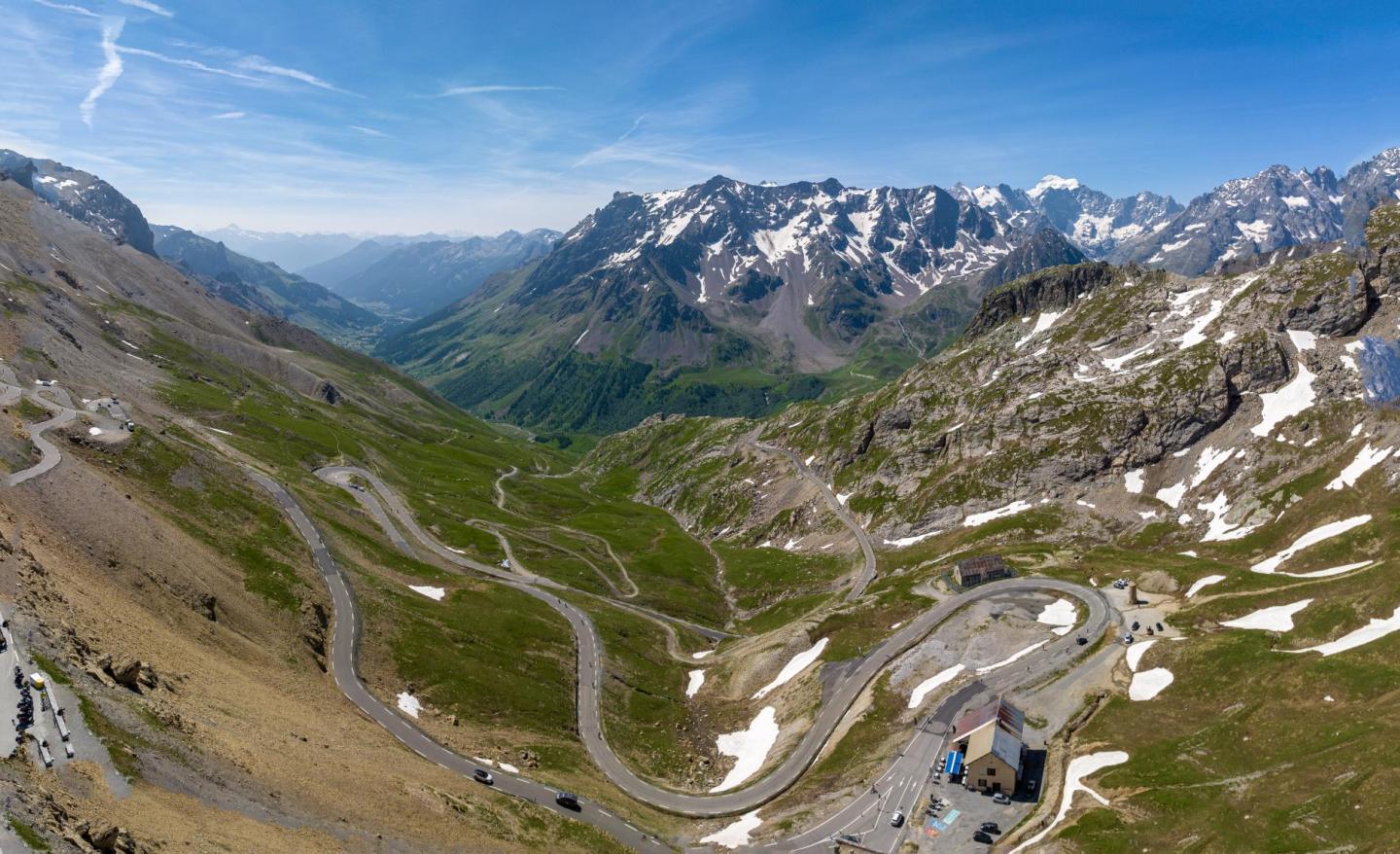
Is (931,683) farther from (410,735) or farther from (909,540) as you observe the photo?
(909,540)

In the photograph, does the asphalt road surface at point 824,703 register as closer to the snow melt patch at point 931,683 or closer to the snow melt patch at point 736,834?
the snow melt patch at point 736,834

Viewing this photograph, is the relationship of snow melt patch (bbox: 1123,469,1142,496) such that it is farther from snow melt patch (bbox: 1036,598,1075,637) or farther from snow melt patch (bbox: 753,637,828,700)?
snow melt patch (bbox: 753,637,828,700)

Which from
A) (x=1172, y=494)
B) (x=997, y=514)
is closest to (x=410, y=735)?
(x=997, y=514)

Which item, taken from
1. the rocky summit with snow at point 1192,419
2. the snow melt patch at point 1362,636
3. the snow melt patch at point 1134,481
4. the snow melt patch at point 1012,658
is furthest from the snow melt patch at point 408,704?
the snow melt patch at point 1134,481

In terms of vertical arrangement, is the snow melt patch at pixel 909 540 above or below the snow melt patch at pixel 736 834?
above

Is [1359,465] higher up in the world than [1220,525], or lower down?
higher up

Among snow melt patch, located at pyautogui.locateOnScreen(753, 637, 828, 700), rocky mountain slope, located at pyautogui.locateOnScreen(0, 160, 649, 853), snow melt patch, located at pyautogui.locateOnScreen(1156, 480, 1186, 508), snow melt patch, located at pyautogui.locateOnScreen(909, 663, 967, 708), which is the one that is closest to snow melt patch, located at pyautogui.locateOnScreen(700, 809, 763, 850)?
rocky mountain slope, located at pyautogui.locateOnScreen(0, 160, 649, 853)
